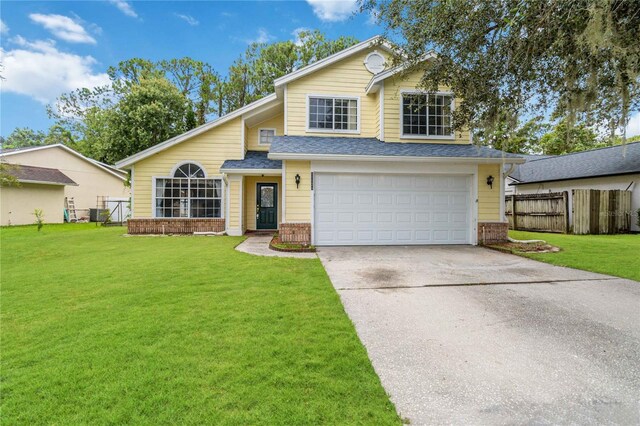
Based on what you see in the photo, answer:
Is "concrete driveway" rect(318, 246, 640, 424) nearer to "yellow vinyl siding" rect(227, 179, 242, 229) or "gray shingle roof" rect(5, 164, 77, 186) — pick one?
"yellow vinyl siding" rect(227, 179, 242, 229)

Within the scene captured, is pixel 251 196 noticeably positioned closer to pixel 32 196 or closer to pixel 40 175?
pixel 40 175

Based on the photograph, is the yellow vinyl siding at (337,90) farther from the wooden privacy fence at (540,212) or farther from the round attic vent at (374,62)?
the wooden privacy fence at (540,212)

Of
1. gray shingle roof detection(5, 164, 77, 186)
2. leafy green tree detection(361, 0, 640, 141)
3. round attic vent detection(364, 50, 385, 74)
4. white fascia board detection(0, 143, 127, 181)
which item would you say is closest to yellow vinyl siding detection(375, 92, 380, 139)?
round attic vent detection(364, 50, 385, 74)

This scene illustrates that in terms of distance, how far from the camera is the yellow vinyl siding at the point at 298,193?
30.3 feet

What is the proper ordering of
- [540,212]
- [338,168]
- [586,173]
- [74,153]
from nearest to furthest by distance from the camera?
[338,168] → [540,212] → [586,173] → [74,153]

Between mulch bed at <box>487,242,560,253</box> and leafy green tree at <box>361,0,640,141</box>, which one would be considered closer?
leafy green tree at <box>361,0,640,141</box>

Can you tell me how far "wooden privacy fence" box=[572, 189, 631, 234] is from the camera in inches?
506

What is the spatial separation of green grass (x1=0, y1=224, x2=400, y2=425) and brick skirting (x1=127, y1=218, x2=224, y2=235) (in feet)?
22.3

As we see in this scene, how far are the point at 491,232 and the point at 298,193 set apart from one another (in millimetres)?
6325

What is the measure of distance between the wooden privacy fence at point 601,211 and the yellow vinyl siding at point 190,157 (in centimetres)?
1473

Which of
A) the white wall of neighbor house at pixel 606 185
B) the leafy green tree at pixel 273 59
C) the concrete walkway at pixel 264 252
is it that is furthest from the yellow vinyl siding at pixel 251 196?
the leafy green tree at pixel 273 59

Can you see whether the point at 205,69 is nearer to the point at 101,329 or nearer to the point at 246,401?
the point at 101,329

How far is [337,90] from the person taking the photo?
446 inches

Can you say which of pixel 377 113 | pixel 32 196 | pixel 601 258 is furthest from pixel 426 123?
pixel 32 196
